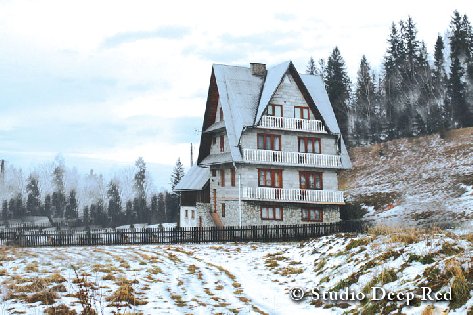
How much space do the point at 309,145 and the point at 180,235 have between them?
14669 millimetres

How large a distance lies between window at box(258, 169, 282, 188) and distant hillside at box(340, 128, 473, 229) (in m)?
9.96

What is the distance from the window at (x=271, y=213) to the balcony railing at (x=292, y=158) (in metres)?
3.72

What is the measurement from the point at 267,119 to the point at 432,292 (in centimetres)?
3021

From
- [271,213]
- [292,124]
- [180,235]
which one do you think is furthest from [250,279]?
[292,124]

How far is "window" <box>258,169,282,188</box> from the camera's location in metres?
40.0

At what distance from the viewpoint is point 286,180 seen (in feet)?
134

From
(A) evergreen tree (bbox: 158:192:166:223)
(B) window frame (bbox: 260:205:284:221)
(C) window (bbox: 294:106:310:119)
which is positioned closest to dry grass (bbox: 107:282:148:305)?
(B) window frame (bbox: 260:205:284:221)

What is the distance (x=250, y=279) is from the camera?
18391 millimetres

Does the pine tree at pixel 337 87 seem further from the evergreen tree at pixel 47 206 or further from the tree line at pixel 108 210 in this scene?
the evergreen tree at pixel 47 206

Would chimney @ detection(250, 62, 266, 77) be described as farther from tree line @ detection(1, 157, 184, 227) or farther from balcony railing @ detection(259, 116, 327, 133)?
tree line @ detection(1, 157, 184, 227)

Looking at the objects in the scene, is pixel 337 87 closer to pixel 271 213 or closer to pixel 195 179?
pixel 195 179

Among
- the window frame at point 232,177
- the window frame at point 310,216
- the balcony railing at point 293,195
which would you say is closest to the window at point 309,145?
the balcony railing at point 293,195

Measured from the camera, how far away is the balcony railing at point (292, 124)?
40312 mm

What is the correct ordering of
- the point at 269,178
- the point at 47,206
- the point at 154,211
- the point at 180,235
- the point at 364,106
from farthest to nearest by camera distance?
the point at 47,206 < the point at 154,211 < the point at 364,106 < the point at 269,178 < the point at 180,235
